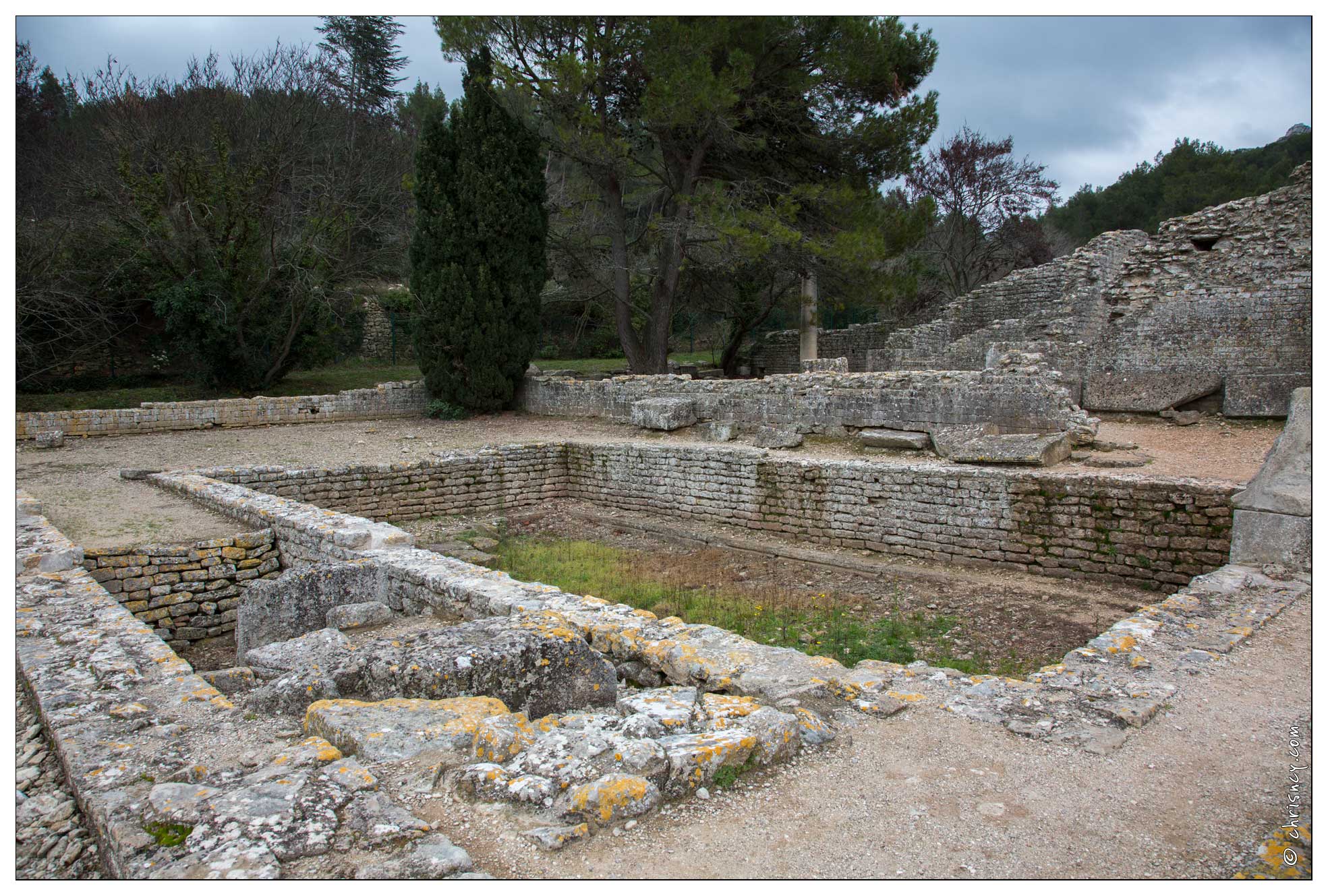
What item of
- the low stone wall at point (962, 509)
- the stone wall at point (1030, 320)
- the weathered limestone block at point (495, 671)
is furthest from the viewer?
the stone wall at point (1030, 320)

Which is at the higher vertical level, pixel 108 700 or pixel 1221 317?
pixel 1221 317

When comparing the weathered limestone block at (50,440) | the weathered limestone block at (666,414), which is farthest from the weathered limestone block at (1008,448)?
the weathered limestone block at (50,440)

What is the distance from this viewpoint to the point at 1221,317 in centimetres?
1200

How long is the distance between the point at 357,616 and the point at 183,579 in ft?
7.53

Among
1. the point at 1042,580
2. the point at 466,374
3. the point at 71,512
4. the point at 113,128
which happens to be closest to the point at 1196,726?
the point at 1042,580

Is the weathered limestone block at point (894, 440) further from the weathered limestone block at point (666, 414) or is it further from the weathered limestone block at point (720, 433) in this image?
the weathered limestone block at point (666, 414)

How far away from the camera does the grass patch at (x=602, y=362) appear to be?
2091cm

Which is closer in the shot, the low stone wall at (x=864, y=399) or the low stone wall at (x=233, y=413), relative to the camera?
the low stone wall at (x=864, y=399)

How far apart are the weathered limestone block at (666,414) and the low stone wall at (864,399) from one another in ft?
0.54

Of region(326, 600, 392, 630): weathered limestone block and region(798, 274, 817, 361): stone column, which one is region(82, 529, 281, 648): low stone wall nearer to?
region(326, 600, 392, 630): weathered limestone block

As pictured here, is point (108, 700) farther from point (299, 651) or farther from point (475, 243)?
point (475, 243)

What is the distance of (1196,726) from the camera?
3.39m

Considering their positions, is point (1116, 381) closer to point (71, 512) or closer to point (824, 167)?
point (824, 167)

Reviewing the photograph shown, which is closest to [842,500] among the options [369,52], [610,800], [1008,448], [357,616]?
[1008,448]
